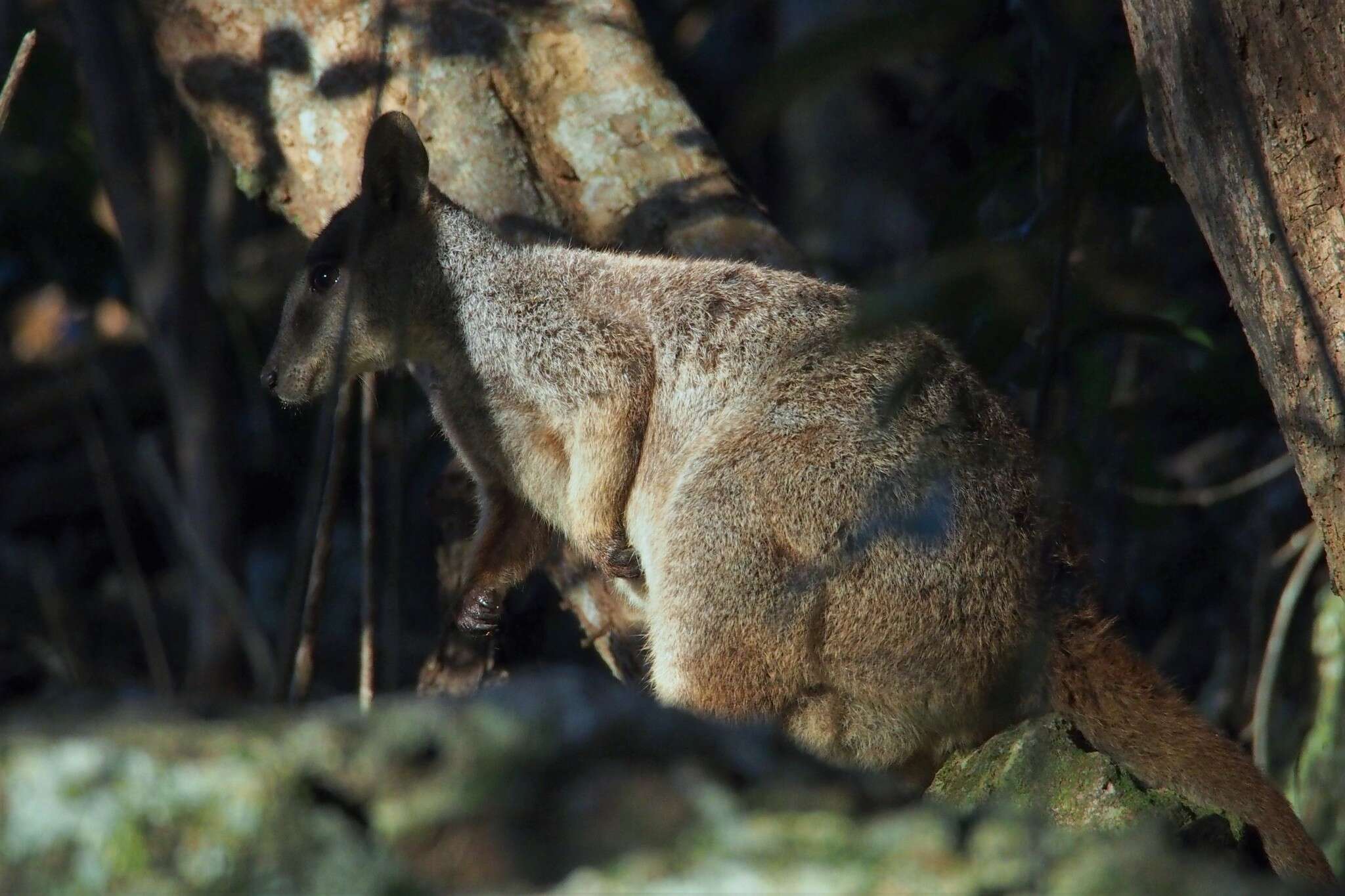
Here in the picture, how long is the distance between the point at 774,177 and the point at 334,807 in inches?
398

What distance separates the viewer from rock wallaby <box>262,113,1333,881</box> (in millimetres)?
4211

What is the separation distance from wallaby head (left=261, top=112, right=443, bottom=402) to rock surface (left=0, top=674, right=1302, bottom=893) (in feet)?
11.0

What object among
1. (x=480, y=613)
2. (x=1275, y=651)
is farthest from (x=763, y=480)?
(x=1275, y=651)

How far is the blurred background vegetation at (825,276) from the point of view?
187 inches

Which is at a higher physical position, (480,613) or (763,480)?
(763,480)

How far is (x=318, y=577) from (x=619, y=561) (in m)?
1.05

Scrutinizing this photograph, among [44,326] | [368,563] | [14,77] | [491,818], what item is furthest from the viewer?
[44,326]

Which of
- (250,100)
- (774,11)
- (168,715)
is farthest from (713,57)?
(168,715)

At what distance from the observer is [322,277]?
527cm

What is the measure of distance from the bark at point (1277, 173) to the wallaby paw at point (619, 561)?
220 centimetres

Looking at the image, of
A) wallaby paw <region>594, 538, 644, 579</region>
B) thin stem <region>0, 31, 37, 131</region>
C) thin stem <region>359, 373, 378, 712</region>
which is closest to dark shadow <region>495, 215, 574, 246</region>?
thin stem <region>359, 373, 378, 712</region>

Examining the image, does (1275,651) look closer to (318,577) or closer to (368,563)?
(368,563)

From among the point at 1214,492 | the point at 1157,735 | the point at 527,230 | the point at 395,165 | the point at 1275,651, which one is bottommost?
the point at 1275,651

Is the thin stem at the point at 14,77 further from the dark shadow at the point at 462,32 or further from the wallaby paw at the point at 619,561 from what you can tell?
the dark shadow at the point at 462,32
